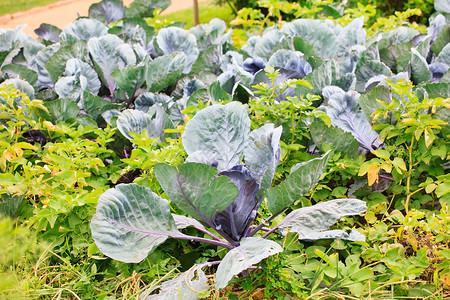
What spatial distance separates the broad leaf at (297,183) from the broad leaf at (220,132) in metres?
0.24

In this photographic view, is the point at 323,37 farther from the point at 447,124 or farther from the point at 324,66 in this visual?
the point at 447,124

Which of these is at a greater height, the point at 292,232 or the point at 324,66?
the point at 324,66

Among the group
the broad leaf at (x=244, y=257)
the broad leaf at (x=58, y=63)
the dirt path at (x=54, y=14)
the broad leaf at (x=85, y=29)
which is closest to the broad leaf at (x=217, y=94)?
the broad leaf at (x=244, y=257)

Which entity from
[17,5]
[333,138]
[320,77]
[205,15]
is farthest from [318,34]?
[17,5]

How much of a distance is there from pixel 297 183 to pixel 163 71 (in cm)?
123

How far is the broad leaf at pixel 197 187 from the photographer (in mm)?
1334

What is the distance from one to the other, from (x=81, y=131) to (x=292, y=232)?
3.55 ft

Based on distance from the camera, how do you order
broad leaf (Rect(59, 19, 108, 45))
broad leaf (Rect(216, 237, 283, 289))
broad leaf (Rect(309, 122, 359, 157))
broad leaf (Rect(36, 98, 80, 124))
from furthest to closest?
1. broad leaf (Rect(59, 19, 108, 45))
2. broad leaf (Rect(36, 98, 80, 124))
3. broad leaf (Rect(309, 122, 359, 157))
4. broad leaf (Rect(216, 237, 283, 289))

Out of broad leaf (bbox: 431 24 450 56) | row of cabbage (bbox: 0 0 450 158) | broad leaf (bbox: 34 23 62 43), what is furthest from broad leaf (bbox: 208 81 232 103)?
broad leaf (bbox: 34 23 62 43)

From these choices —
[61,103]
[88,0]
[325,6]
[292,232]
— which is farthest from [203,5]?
[292,232]

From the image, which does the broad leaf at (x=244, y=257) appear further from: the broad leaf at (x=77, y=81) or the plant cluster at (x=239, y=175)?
the broad leaf at (x=77, y=81)

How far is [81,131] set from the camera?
6.50 feet

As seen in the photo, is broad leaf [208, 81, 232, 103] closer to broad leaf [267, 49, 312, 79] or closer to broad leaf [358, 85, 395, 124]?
broad leaf [267, 49, 312, 79]

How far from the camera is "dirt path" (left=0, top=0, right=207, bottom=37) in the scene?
352 inches
